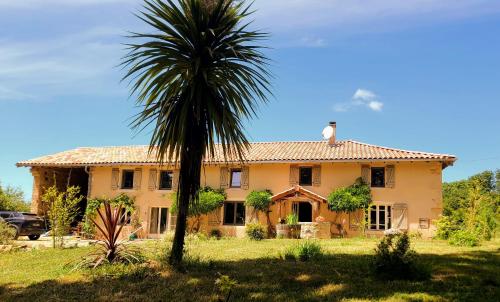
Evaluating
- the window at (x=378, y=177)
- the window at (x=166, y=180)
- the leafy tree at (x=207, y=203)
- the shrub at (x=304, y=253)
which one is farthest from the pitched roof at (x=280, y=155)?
the shrub at (x=304, y=253)

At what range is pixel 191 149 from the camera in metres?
9.62

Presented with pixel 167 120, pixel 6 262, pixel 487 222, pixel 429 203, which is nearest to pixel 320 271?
pixel 167 120

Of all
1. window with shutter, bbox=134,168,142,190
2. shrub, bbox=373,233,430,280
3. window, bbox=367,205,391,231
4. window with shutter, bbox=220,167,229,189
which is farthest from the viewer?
window with shutter, bbox=134,168,142,190

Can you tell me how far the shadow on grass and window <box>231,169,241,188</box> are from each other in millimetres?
15910

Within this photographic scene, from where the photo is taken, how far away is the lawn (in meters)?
7.20

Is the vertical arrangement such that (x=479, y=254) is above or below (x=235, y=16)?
below

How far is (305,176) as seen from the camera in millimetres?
25188

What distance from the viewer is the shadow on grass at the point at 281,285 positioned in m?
7.16

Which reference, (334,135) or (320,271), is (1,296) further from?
(334,135)

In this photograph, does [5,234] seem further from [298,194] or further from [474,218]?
[474,218]

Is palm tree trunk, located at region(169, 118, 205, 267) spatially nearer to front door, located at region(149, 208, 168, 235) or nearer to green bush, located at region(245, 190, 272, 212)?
green bush, located at region(245, 190, 272, 212)

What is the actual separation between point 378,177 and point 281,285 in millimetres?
17355

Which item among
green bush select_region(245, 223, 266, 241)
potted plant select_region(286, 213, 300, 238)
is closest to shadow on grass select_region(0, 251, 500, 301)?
green bush select_region(245, 223, 266, 241)

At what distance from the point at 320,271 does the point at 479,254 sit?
18.1ft
